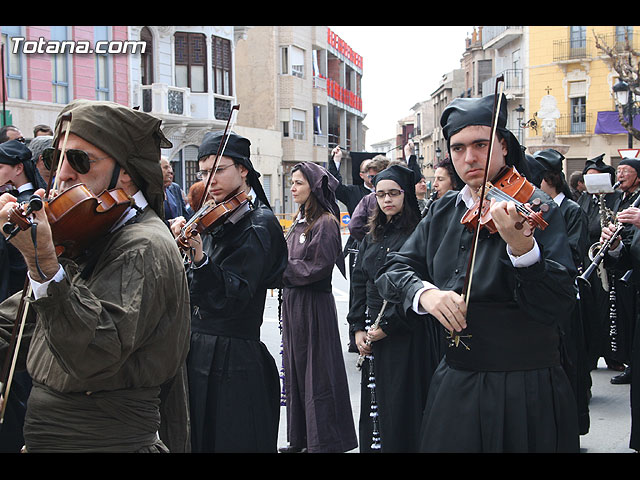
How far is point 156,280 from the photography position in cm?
241

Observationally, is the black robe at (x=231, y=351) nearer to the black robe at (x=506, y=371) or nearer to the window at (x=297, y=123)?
the black robe at (x=506, y=371)

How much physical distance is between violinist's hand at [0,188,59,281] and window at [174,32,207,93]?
25.3 m

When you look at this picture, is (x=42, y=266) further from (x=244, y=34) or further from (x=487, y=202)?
(x=244, y=34)

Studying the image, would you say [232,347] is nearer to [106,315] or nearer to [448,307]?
[448,307]

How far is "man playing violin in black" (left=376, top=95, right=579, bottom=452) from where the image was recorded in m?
2.73

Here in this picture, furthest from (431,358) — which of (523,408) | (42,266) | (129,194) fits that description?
(42,266)

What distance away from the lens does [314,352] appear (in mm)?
5520

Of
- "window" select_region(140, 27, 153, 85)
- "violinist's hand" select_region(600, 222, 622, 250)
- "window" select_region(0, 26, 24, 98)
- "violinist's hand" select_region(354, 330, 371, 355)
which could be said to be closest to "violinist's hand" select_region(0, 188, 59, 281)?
"violinist's hand" select_region(354, 330, 371, 355)

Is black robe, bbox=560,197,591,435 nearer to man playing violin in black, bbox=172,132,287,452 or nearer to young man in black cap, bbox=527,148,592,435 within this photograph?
young man in black cap, bbox=527,148,592,435

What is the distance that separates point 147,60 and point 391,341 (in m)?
21.6

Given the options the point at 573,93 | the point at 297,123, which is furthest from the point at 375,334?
the point at 297,123

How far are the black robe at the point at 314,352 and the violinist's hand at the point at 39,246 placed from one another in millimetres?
3453

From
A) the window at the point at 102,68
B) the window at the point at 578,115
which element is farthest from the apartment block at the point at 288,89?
the window at the point at 102,68

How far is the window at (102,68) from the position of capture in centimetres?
2095
